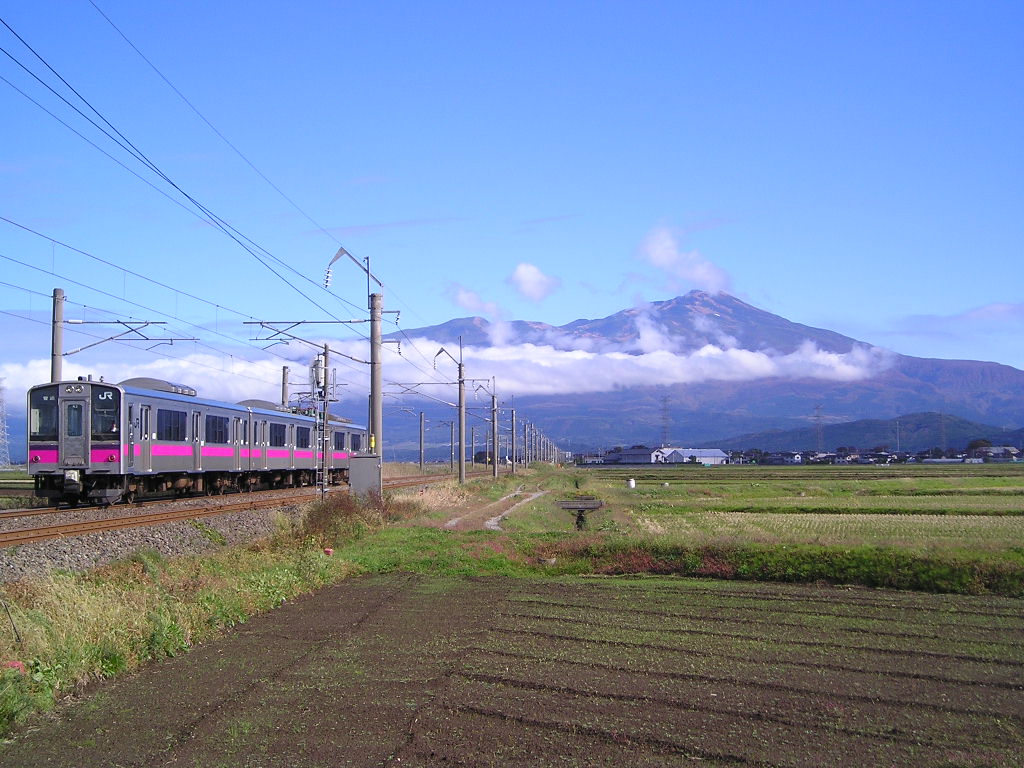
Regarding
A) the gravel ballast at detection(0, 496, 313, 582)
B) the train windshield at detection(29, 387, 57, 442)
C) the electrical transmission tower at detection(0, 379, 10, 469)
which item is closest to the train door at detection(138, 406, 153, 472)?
the gravel ballast at detection(0, 496, 313, 582)

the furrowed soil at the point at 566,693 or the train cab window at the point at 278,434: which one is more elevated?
the train cab window at the point at 278,434

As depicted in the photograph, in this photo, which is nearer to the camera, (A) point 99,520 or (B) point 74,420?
(A) point 99,520

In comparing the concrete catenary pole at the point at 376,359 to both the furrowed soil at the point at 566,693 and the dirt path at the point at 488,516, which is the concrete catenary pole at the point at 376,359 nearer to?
the dirt path at the point at 488,516

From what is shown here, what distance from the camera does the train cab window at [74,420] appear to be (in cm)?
2489

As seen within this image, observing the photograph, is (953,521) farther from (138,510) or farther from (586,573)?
(138,510)

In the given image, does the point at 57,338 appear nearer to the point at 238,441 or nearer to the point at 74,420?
the point at 74,420

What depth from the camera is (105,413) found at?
25.1 m

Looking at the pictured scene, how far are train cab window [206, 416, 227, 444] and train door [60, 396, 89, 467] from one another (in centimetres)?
657

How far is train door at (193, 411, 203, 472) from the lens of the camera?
30469mm

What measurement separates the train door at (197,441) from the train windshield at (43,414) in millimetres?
5647

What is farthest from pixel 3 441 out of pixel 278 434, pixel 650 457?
pixel 650 457

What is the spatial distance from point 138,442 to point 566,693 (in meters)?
20.9

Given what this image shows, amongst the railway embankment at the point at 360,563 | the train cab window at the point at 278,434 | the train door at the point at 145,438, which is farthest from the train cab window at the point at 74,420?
the train cab window at the point at 278,434

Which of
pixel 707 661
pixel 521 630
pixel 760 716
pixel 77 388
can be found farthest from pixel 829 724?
pixel 77 388
